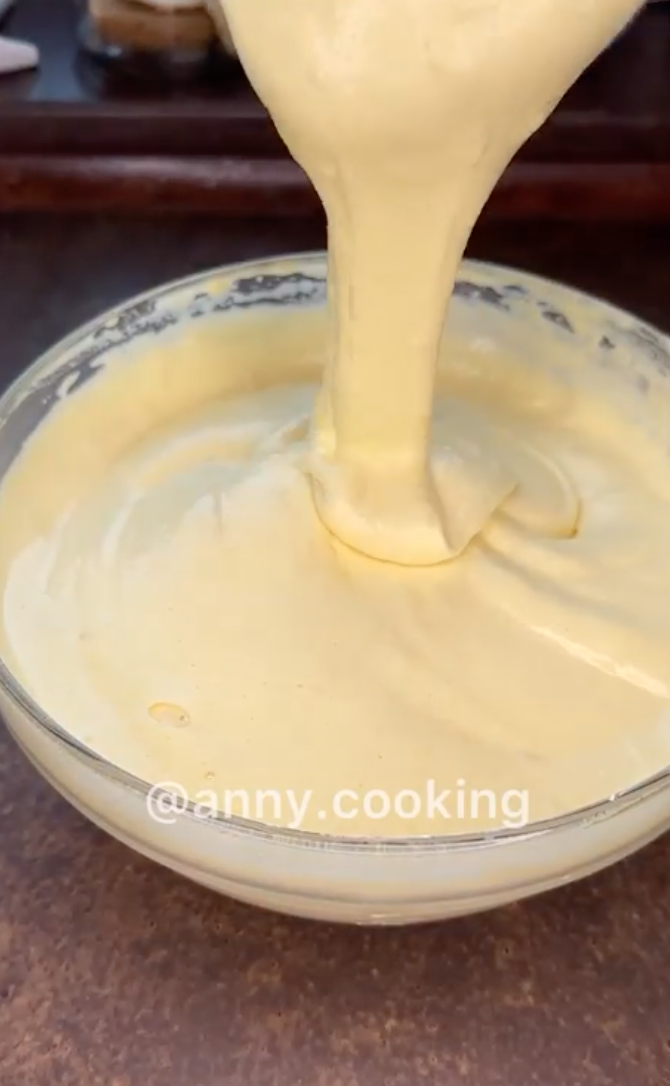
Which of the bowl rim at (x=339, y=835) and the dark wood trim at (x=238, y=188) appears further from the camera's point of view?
the dark wood trim at (x=238, y=188)

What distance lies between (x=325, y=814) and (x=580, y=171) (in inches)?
30.3

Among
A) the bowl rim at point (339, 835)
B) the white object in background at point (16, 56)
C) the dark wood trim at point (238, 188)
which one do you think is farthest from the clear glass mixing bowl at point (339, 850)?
the white object in background at point (16, 56)

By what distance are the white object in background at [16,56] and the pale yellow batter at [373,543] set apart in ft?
1.56

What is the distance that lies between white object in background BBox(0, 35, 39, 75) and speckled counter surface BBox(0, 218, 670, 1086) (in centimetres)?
76

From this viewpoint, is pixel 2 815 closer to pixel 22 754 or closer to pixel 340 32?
pixel 22 754

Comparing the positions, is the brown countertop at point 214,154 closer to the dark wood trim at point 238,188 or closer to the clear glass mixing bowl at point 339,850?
the dark wood trim at point 238,188

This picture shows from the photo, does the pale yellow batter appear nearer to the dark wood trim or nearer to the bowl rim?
the bowl rim

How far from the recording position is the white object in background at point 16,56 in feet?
4.04

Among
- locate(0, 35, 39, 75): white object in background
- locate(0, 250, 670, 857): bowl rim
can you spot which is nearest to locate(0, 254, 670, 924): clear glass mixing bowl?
locate(0, 250, 670, 857): bowl rim

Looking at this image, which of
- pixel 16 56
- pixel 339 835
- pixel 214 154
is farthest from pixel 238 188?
pixel 339 835

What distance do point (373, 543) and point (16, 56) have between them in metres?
0.73

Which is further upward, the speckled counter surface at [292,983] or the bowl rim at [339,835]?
the bowl rim at [339,835]

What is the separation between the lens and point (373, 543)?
0.80 meters

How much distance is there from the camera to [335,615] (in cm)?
78
